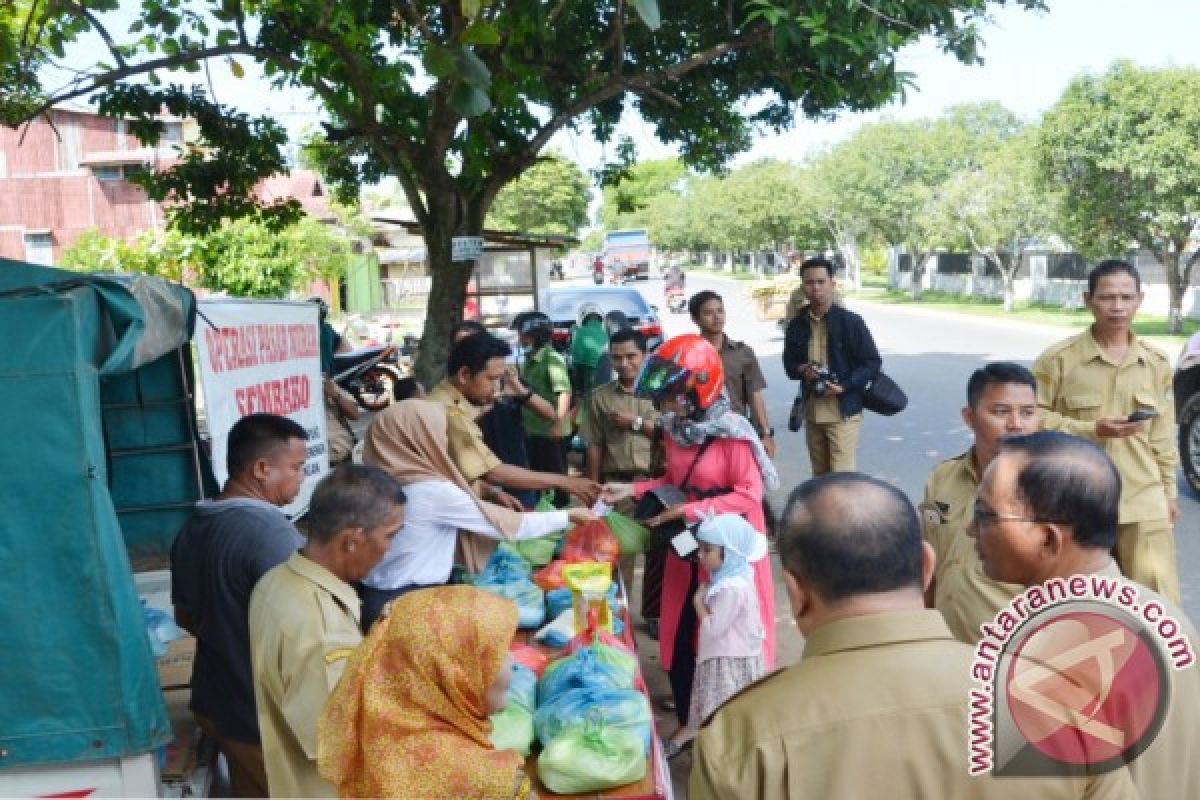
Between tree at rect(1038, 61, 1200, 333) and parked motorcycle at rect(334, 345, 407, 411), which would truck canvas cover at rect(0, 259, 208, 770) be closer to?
parked motorcycle at rect(334, 345, 407, 411)

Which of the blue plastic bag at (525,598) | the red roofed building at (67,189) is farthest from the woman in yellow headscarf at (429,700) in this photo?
the red roofed building at (67,189)

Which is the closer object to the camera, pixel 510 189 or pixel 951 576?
pixel 951 576

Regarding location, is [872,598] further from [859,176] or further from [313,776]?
[859,176]

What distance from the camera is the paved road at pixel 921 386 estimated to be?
9327 mm

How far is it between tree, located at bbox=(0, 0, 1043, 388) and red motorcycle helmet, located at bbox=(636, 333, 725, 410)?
3026mm

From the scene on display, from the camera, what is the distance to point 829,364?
675cm

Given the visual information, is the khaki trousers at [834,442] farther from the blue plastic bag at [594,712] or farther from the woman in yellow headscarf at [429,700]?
the woman in yellow headscarf at [429,700]

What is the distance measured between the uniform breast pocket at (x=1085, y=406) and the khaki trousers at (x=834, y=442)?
7.68 feet

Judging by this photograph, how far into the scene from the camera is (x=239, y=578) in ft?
10.3

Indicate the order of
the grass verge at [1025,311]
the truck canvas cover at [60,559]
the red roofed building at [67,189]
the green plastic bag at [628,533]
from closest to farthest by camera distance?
the truck canvas cover at [60,559]
the green plastic bag at [628,533]
the grass verge at [1025,311]
the red roofed building at [67,189]

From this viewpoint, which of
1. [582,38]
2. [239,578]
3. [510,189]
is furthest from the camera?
[510,189]

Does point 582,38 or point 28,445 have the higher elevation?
point 582,38

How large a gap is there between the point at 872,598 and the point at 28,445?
2.47 meters

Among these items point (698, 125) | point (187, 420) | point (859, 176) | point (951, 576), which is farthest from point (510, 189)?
point (951, 576)
